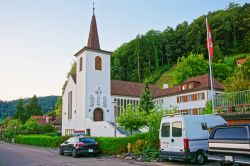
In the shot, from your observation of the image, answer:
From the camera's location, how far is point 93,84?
1828 inches

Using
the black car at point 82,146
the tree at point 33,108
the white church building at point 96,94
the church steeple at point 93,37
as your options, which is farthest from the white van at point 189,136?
the tree at point 33,108

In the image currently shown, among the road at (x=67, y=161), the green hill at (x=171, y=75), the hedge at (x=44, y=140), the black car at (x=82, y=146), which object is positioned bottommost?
the hedge at (x=44, y=140)

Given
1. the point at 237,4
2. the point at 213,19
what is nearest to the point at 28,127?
the point at 213,19

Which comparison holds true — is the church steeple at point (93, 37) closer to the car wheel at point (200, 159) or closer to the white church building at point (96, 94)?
the white church building at point (96, 94)

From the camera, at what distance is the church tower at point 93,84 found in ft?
149

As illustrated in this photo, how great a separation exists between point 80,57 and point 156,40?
202 feet

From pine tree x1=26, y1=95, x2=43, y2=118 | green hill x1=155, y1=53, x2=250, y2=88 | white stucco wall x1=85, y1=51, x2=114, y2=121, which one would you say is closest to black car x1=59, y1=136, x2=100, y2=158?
white stucco wall x1=85, y1=51, x2=114, y2=121

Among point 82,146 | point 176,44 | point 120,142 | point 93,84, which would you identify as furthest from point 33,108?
point 120,142

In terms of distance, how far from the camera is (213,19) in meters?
96.8

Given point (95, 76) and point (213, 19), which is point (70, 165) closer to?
point (95, 76)

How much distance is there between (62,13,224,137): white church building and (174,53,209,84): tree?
1194cm

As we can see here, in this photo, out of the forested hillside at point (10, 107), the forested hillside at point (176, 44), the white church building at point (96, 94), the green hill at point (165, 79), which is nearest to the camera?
the white church building at point (96, 94)

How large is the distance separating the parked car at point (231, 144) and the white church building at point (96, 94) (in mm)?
31547

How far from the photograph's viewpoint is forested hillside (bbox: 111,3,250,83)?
87.2m
